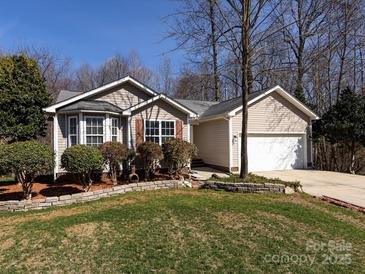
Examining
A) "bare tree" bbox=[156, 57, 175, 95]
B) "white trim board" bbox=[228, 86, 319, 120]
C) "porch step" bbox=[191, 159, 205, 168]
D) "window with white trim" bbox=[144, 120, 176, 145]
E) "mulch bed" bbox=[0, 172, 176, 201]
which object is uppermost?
"bare tree" bbox=[156, 57, 175, 95]

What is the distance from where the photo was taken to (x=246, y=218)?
6.00 m

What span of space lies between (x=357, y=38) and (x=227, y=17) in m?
13.8

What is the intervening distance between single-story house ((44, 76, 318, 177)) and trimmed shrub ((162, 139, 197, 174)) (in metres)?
2.20

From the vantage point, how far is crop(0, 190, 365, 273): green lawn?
13.2ft

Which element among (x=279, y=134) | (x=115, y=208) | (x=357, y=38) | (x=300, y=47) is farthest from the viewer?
→ (x=300, y=47)

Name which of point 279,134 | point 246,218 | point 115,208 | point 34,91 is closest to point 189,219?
point 246,218

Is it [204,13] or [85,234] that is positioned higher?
[204,13]

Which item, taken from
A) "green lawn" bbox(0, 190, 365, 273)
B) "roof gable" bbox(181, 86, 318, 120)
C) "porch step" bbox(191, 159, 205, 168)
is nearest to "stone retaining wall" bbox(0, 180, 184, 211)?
"green lawn" bbox(0, 190, 365, 273)

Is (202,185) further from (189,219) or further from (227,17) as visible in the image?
(227,17)

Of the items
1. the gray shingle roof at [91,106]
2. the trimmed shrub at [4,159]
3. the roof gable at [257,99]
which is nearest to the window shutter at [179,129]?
the roof gable at [257,99]

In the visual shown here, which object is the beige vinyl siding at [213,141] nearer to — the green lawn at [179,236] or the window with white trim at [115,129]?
the window with white trim at [115,129]

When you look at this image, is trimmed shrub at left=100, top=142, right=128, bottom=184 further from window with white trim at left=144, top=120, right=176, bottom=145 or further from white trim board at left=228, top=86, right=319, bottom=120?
white trim board at left=228, top=86, right=319, bottom=120

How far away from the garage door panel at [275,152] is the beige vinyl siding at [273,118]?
518mm

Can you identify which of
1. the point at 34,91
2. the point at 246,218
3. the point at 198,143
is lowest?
the point at 246,218
